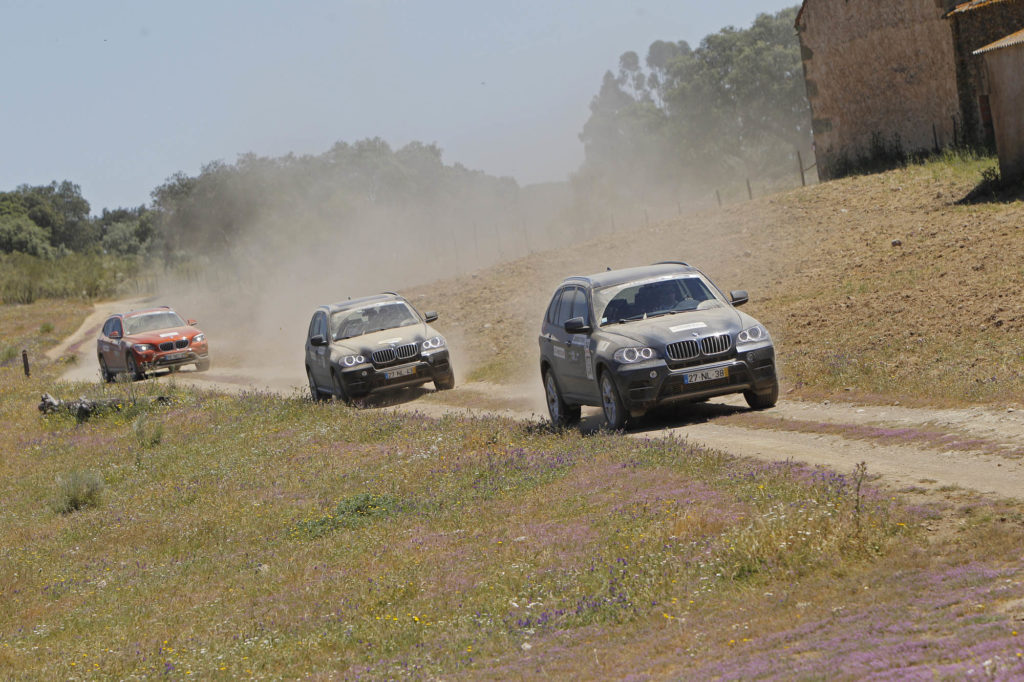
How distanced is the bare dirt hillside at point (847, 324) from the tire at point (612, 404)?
30cm

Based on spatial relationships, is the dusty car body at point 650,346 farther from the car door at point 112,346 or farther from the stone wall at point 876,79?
the stone wall at point 876,79

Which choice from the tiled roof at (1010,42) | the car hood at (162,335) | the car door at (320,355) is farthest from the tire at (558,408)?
the car hood at (162,335)

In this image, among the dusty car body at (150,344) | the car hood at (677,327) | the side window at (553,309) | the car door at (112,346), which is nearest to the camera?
the car hood at (677,327)

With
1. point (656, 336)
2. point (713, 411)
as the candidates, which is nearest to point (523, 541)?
point (656, 336)

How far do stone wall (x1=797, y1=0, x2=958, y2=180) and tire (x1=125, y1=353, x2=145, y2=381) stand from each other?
864 inches

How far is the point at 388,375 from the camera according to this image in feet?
64.6

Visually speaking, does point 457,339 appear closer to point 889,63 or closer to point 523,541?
point 889,63

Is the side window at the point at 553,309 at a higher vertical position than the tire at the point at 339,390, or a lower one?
higher

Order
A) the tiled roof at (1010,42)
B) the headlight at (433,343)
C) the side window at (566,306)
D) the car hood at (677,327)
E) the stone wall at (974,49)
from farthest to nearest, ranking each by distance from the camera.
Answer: the stone wall at (974,49), the tiled roof at (1010,42), the headlight at (433,343), the side window at (566,306), the car hood at (677,327)

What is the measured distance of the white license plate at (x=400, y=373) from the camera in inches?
775

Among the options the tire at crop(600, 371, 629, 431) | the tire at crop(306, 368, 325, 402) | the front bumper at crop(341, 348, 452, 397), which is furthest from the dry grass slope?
the tire at crop(306, 368, 325, 402)

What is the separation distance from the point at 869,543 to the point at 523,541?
9.40 ft

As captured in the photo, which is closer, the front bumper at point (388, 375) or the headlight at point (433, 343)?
the front bumper at point (388, 375)

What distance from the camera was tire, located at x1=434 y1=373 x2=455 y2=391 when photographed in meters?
20.7
